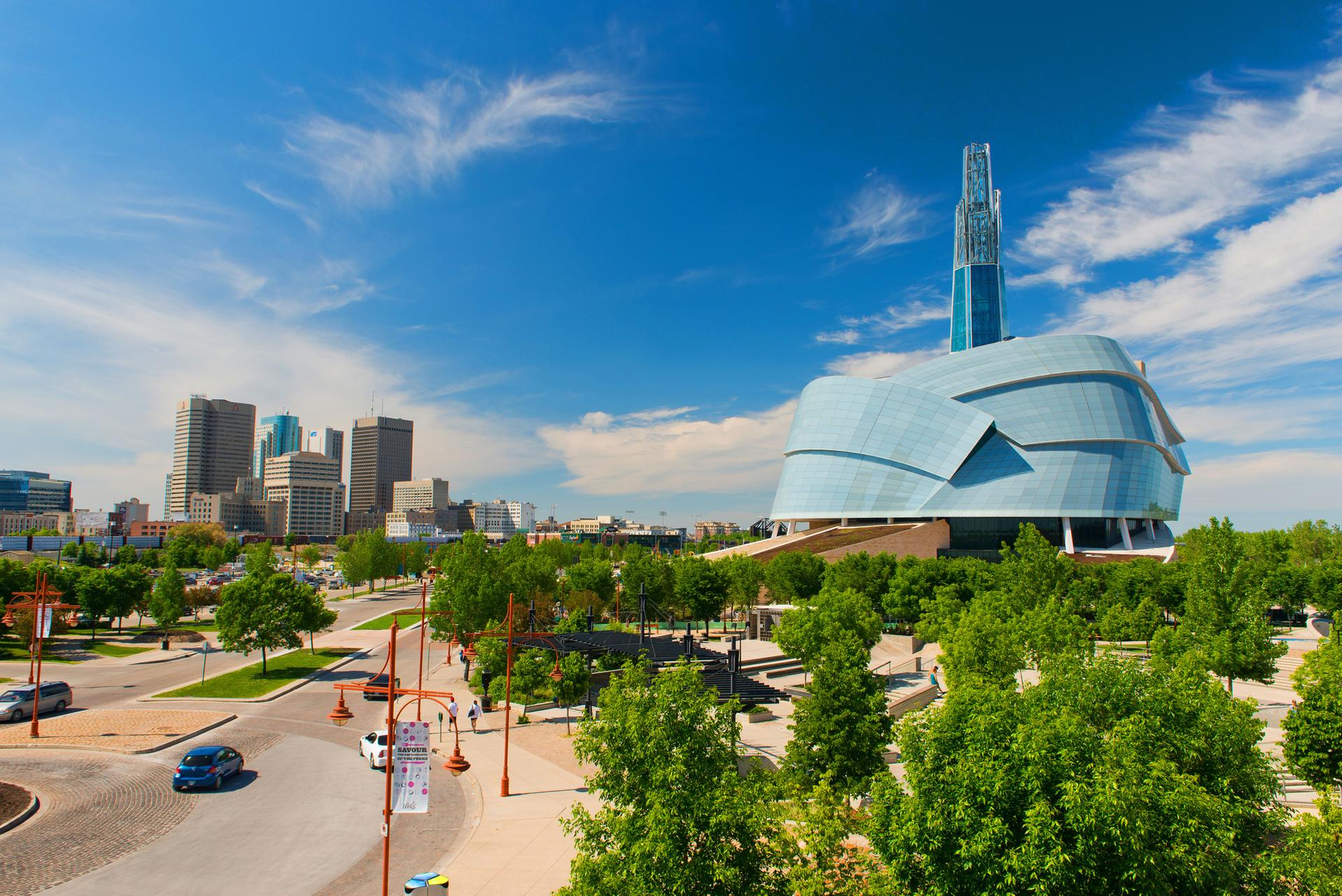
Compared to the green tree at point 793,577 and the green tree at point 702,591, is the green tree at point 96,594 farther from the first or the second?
the green tree at point 793,577

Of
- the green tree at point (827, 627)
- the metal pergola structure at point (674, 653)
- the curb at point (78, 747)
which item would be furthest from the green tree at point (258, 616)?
the green tree at point (827, 627)

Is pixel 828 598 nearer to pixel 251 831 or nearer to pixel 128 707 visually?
pixel 251 831

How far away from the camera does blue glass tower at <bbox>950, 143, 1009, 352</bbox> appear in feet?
458

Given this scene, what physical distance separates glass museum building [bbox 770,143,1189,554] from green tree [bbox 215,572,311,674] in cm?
6319

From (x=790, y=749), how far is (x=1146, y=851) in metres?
10.4

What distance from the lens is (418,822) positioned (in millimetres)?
19719

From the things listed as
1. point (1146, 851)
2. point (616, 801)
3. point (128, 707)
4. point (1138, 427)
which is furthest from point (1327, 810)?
point (1138, 427)

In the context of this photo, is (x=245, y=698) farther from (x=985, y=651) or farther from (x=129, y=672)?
Answer: (x=985, y=651)

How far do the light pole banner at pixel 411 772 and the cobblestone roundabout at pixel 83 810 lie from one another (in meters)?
9.14

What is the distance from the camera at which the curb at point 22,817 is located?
59.8 feet

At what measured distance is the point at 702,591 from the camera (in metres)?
58.0

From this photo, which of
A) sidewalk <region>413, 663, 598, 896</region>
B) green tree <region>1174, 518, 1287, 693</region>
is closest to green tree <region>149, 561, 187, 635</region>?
sidewalk <region>413, 663, 598, 896</region>

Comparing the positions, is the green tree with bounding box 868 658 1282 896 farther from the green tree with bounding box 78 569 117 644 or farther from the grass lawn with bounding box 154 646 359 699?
the green tree with bounding box 78 569 117 644

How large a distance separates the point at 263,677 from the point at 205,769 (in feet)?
63.0
